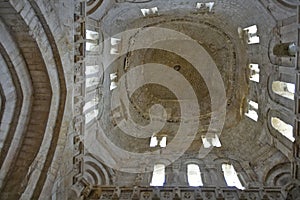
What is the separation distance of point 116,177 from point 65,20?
6.19 meters

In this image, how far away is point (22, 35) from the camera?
7.55m

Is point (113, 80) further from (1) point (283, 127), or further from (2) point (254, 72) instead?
(1) point (283, 127)

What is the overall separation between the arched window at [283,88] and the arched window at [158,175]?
16.9ft

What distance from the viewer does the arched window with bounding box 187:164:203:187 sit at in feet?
39.0

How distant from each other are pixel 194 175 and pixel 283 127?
3729mm

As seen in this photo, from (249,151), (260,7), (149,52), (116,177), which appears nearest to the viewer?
(260,7)

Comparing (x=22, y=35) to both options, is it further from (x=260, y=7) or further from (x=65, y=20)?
(x=260, y=7)

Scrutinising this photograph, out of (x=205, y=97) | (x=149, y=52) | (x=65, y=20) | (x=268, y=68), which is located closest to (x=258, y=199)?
(x=268, y=68)

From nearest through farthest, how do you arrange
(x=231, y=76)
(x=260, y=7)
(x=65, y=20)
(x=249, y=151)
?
(x=65, y=20) < (x=260, y=7) < (x=249, y=151) < (x=231, y=76)

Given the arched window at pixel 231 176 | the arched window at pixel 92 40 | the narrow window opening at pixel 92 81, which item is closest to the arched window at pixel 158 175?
the arched window at pixel 231 176

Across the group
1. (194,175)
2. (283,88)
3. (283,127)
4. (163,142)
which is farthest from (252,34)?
(163,142)

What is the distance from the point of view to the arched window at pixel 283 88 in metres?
11.0

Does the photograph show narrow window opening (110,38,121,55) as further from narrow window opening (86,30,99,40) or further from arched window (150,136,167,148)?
arched window (150,136,167,148)

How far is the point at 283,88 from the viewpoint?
11500mm
